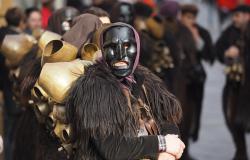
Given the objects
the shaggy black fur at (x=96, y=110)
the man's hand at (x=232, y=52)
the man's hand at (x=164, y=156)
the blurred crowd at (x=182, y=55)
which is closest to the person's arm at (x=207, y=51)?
the blurred crowd at (x=182, y=55)

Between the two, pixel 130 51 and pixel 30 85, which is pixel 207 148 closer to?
pixel 30 85

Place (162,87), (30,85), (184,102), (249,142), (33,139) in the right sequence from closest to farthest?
(162,87)
(30,85)
(33,139)
(184,102)
(249,142)

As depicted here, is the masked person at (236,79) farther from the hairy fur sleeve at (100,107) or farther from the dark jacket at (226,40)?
the hairy fur sleeve at (100,107)

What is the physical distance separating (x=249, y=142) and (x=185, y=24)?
1990mm

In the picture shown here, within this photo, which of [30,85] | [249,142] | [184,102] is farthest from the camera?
[249,142]

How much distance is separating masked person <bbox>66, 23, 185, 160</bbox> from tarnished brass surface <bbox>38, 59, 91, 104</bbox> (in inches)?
4.9

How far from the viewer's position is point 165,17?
35.8ft

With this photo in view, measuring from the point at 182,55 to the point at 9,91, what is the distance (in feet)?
7.32

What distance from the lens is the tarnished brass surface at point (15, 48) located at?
770 centimetres

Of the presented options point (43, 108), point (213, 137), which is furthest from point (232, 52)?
point (43, 108)

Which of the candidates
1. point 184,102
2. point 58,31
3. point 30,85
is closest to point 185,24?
point 184,102

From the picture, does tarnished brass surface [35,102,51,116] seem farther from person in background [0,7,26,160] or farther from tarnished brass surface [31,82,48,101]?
person in background [0,7,26,160]

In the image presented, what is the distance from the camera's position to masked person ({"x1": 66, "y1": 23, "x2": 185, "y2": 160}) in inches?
177

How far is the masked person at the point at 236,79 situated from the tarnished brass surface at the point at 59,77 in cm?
503
